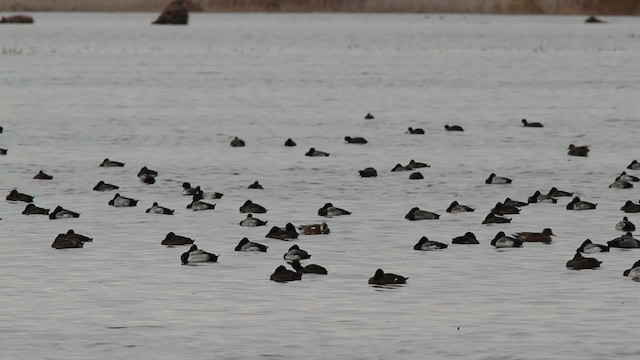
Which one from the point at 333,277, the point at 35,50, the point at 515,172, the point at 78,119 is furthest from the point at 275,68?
the point at 333,277

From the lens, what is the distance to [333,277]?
24125mm

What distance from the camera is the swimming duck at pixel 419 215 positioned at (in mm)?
30500

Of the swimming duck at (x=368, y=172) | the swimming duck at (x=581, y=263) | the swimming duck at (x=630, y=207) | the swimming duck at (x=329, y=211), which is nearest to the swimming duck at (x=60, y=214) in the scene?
the swimming duck at (x=329, y=211)

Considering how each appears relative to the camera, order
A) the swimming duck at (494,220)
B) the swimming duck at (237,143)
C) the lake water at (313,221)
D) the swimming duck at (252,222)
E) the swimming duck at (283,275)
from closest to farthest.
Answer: the lake water at (313,221)
the swimming duck at (283,275)
the swimming duck at (252,222)
the swimming duck at (494,220)
the swimming duck at (237,143)

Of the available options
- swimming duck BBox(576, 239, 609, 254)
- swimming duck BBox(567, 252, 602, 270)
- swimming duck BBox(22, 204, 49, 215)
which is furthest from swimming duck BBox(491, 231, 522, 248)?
swimming duck BBox(22, 204, 49, 215)

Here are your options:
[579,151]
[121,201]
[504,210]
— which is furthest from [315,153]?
[504,210]

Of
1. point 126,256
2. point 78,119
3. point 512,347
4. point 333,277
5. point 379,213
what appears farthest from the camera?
point 78,119

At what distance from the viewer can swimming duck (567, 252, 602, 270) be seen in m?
24.8

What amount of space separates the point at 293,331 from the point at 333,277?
4004mm

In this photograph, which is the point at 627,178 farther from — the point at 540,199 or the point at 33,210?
the point at 33,210

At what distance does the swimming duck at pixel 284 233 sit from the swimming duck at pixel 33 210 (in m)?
5.72

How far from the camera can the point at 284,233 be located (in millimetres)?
27891

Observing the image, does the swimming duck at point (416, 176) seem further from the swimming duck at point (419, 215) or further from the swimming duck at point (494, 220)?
the swimming duck at point (494, 220)

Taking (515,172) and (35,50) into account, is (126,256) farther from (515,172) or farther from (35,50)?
(35,50)
